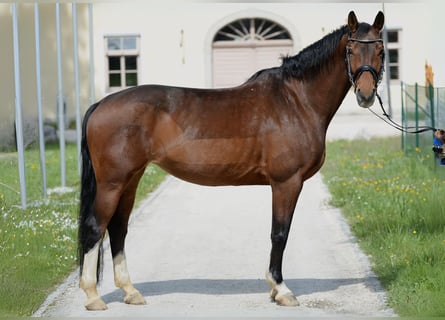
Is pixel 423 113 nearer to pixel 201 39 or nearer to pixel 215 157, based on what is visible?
pixel 215 157

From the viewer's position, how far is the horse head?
6434 millimetres

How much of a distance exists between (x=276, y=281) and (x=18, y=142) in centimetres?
599

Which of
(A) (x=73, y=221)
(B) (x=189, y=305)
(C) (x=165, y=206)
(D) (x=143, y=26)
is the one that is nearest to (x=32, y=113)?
(C) (x=165, y=206)

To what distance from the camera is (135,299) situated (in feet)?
22.5

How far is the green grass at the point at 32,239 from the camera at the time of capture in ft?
23.0

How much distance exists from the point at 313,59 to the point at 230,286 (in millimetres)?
2211

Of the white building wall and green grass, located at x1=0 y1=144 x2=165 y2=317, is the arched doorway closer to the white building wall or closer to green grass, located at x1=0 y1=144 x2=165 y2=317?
the white building wall

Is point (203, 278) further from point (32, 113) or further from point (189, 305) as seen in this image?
point (32, 113)

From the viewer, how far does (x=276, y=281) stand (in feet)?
22.3

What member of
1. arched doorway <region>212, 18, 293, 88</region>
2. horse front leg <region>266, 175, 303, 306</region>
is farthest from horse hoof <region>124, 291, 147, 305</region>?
arched doorway <region>212, 18, 293, 88</region>

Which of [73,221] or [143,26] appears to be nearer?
[73,221]

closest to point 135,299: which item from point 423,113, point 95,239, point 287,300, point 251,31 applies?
point 95,239

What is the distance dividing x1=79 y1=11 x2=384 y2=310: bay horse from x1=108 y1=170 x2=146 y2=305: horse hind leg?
58mm

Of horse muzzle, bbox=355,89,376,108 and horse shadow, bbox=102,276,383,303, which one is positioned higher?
horse muzzle, bbox=355,89,376,108
